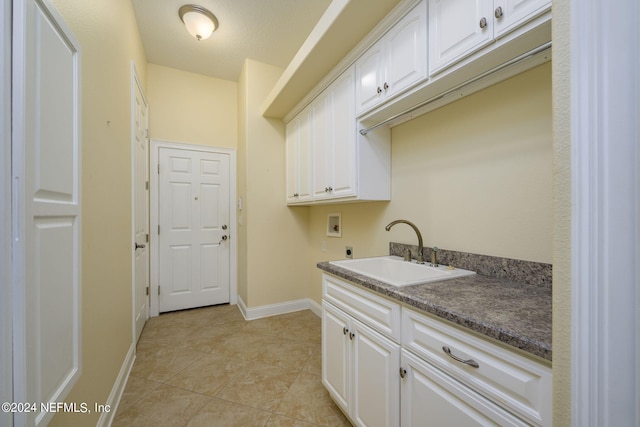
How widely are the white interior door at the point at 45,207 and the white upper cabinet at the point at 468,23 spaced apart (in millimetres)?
1423

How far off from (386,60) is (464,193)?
0.91m

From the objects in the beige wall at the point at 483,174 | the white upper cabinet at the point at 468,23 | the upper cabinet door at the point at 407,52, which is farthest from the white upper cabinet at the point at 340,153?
the white upper cabinet at the point at 468,23

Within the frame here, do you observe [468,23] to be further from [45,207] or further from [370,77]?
[45,207]

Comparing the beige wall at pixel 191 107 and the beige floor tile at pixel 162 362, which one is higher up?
the beige wall at pixel 191 107

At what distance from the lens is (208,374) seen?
1914mm

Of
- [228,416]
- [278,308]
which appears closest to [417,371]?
[228,416]

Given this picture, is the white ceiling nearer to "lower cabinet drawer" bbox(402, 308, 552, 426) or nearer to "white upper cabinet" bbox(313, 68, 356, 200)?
"white upper cabinet" bbox(313, 68, 356, 200)

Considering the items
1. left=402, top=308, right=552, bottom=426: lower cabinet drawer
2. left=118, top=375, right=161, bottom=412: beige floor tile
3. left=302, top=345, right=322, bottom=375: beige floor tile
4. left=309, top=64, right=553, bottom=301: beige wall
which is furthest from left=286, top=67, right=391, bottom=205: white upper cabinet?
left=118, top=375, right=161, bottom=412: beige floor tile

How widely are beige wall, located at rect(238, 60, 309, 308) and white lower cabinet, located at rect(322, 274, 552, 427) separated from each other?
156 centimetres

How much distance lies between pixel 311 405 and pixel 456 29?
2.18 meters

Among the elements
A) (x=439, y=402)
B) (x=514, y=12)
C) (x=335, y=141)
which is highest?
(x=514, y=12)

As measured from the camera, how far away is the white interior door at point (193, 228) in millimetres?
3041

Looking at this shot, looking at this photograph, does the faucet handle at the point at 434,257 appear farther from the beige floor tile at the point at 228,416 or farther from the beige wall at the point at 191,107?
the beige wall at the point at 191,107

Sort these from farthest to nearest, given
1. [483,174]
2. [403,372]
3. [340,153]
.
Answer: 1. [340,153]
2. [483,174]
3. [403,372]
